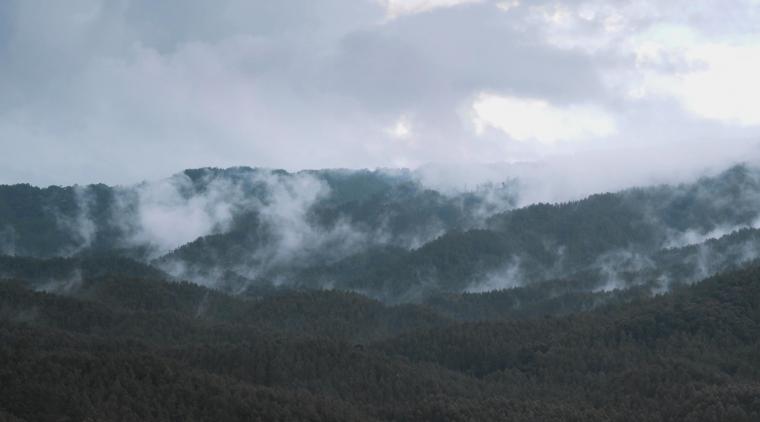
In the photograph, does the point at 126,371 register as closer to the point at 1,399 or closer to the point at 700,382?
the point at 1,399

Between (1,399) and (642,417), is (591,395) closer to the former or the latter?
(642,417)

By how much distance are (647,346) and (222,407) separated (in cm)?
9683

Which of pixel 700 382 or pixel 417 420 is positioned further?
pixel 700 382

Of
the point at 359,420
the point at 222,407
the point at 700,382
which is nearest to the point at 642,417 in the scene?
the point at 700,382

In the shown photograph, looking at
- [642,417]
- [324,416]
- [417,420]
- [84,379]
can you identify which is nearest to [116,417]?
[84,379]

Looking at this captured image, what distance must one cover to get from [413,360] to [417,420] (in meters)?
60.0

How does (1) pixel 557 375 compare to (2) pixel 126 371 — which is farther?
(1) pixel 557 375

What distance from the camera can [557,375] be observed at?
581 feet

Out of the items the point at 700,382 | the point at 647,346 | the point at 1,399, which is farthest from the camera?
the point at 647,346

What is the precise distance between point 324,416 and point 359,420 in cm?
486

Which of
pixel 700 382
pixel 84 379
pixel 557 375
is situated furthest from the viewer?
pixel 557 375

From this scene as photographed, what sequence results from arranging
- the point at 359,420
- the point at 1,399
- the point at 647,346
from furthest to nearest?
the point at 647,346 → the point at 359,420 → the point at 1,399

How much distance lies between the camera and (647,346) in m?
190

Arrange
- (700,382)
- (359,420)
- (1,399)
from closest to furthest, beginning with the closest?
(1,399) < (359,420) < (700,382)
